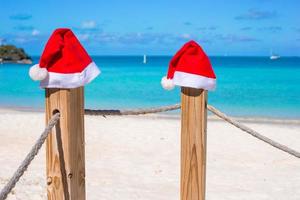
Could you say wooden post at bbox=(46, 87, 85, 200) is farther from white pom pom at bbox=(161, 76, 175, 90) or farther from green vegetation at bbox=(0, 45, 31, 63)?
green vegetation at bbox=(0, 45, 31, 63)

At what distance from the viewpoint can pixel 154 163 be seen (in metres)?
7.58

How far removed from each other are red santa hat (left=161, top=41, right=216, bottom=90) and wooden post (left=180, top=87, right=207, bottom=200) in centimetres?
5

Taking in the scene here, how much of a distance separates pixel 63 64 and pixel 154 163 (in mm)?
5325

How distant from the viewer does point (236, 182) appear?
648cm

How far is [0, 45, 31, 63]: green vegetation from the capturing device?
3393 inches

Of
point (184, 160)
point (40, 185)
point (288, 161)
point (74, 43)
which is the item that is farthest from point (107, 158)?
point (74, 43)

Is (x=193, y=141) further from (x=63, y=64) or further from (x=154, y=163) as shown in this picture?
(x=154, y=163)

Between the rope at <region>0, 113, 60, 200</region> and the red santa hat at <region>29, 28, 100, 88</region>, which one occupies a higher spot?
the red santa hat at <region>29, 28, 100, 88</region>

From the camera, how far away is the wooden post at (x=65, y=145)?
2338 millimetres

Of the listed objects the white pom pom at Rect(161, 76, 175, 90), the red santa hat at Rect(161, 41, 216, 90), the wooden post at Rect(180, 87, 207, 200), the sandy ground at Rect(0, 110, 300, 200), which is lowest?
the sandy ground at Rect(0, 110, 300, 200)

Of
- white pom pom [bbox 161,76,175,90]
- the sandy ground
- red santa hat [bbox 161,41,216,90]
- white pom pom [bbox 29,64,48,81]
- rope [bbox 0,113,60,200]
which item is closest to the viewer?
rope [bbox 0,113,60,200]

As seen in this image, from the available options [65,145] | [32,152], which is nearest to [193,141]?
[65,145]

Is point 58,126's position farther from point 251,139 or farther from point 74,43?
point 251,139

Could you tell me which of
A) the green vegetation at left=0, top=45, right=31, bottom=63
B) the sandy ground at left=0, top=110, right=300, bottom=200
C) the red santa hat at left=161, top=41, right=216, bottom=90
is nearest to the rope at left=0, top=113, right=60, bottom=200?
the red santa hat at left=161, top=41, right=216, bottom=90
